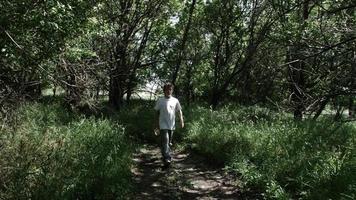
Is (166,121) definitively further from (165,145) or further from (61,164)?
(61,164)

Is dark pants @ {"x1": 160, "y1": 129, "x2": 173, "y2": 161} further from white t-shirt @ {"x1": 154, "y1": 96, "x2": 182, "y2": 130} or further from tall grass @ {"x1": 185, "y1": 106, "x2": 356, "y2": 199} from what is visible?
tall grass @ {"x1": 185, "y1": 106, "x2": 356, "y2": 199}

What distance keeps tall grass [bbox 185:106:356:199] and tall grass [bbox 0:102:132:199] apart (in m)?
2.55

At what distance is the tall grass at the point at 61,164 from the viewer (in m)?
7.15

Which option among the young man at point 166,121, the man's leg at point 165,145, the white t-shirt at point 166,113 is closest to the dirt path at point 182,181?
the man's leg at point 165,145

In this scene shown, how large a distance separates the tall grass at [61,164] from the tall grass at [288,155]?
255cm

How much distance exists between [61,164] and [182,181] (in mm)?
2784

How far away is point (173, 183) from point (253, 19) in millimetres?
14820

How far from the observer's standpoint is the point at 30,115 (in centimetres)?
1364

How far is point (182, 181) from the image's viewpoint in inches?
382

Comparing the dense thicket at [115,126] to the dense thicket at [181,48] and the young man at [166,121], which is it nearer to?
the dense thicket at [181,48]

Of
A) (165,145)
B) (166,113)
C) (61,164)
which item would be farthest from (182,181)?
(61,164)

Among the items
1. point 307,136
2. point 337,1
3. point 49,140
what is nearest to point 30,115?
point 49,140

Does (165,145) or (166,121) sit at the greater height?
(166,121)

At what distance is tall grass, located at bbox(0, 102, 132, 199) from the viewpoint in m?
7.15
